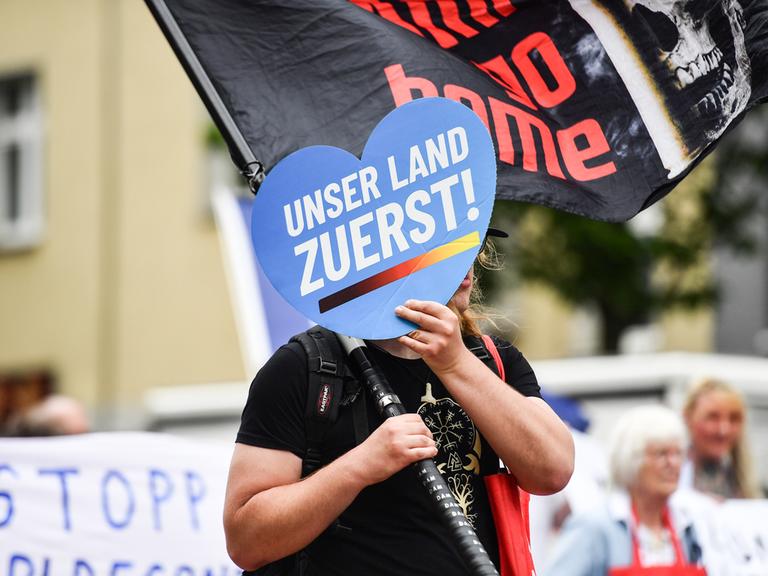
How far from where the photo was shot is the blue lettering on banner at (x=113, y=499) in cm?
502

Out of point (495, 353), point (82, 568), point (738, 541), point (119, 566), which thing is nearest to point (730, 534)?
point (738, 541)

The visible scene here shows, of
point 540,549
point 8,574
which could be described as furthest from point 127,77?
point 8,574

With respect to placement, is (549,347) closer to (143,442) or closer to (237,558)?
(143,442)

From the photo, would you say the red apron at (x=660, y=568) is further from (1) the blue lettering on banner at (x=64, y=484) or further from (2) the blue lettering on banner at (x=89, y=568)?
(1) the blue lettering on banner at (x=64, y=484)

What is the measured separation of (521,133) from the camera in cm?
344

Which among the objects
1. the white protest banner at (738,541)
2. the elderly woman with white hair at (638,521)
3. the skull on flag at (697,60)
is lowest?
the white protest banner at (738,541)

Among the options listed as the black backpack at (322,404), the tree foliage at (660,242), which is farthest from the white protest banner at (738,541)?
the tree foliage at (660,242)

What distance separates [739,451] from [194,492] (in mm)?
2552

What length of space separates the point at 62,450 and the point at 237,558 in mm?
2473

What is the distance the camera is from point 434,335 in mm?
2643

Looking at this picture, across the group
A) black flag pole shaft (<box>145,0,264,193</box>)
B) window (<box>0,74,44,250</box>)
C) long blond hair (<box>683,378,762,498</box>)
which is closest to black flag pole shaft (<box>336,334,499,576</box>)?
black flag pole shaft (<box>145,0,264,193</box>)

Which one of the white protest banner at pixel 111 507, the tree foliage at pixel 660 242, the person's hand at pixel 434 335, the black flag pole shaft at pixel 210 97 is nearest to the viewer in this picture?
the person's hand at pixel 434 335

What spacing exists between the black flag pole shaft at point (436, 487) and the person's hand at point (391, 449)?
43 mm

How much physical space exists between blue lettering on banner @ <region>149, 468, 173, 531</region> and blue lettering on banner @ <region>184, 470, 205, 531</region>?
0.23 feet
